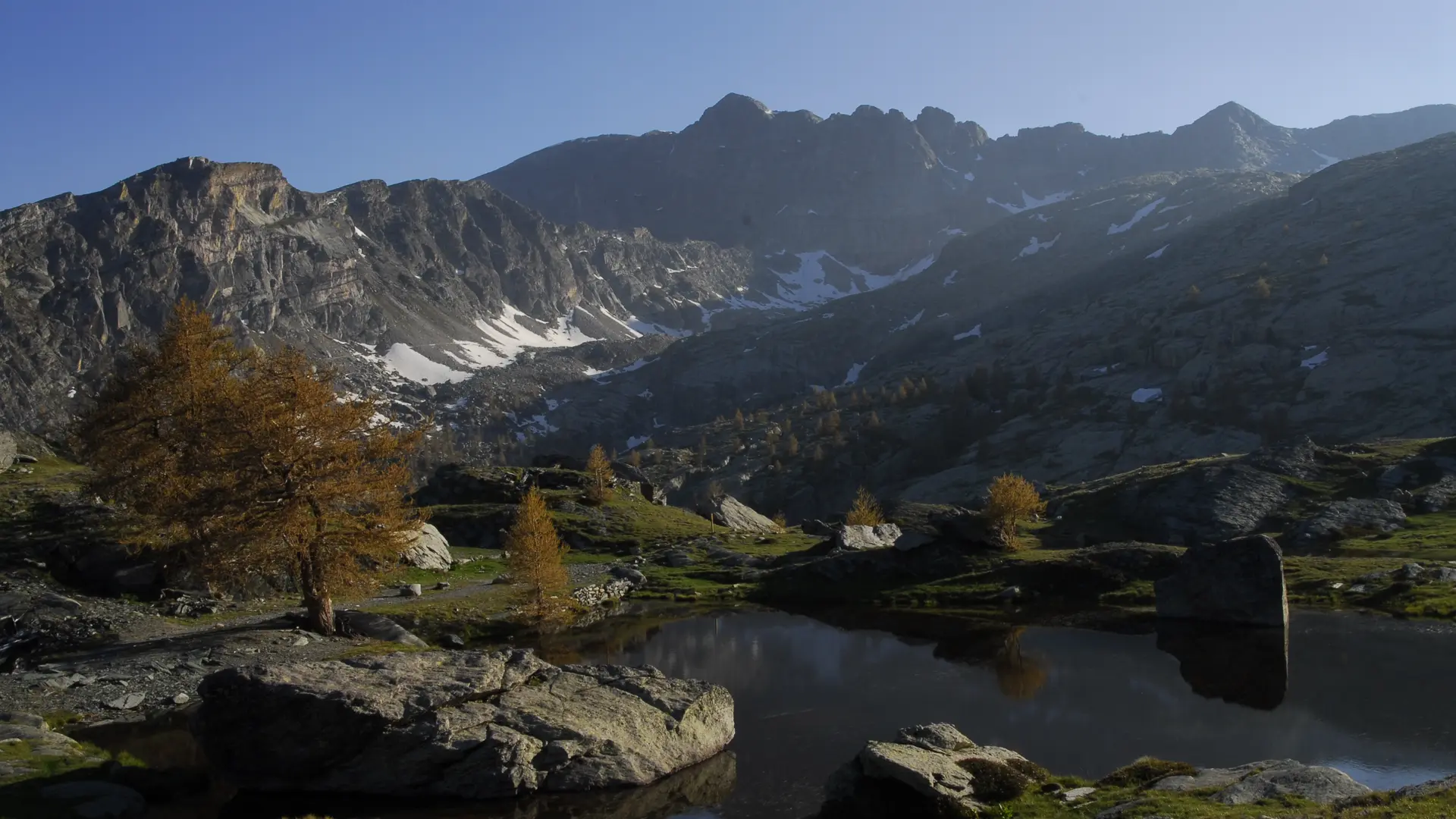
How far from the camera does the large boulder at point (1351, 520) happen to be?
2889 inches

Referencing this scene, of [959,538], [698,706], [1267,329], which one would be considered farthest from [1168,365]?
[698,706]

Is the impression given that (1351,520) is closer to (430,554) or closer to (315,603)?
(430,554)

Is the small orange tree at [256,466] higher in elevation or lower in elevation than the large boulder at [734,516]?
higher

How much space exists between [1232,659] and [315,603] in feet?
135

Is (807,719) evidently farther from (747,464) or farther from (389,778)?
(747,464)

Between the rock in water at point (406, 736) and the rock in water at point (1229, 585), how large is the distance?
36176 millimetres

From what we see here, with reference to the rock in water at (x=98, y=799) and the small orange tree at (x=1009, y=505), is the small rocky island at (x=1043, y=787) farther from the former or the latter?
the small orange tree at (x=1009, y=505)

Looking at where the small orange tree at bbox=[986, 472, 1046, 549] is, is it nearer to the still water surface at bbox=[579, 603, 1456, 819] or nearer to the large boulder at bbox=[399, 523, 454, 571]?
the still water surface at bbox=[579, 603, 1456, 819]

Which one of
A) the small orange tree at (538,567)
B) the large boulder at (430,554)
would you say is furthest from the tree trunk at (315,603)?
the large boulder at (430,554)

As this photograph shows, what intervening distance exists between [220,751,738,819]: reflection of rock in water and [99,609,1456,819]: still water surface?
0.23 feet

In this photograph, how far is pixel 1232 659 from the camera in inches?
1714

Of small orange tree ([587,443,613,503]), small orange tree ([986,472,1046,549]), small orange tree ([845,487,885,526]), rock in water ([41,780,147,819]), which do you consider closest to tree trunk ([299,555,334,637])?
rock in water ([41,780,147,819])

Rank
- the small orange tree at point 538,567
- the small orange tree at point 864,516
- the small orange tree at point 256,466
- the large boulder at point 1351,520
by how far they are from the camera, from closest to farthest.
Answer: the small orange tree at point 256,466 < the small orange tree at point 538,567 < the large boulder at point 1351,520 < the small orange tree at point 864,516

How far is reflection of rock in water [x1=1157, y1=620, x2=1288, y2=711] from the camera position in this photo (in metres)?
37.3
